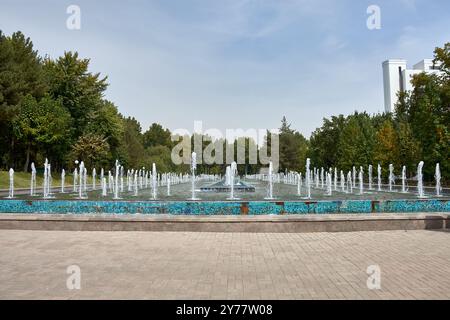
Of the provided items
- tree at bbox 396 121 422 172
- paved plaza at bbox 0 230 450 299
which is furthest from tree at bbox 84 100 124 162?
paved plaza at bbox 0 230 450 299

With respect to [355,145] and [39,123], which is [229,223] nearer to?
[39,123]

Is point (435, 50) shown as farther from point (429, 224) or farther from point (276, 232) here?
point (276, 232)

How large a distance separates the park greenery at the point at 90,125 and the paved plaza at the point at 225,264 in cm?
2793

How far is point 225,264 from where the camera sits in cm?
691

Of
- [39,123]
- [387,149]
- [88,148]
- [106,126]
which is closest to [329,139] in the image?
[387,149]

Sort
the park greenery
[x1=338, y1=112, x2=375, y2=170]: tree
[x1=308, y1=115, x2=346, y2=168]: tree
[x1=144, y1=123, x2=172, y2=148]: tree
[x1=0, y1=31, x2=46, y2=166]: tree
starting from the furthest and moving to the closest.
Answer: [x1=144, y1=123, x2=172, y2=148]: tree → [x1=308, y1=115, x2=346, y2=168]: tree → [x1=338, y1=112, x2=375, y2=170]: tree → [x1=0, y1=31, x2=46, y2=166]: tree → the park greenery

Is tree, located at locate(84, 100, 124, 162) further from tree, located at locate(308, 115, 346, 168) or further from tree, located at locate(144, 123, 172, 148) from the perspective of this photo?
tree, located at locate(144, 123, 172, 148)

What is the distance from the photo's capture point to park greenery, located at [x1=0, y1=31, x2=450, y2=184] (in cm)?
3494

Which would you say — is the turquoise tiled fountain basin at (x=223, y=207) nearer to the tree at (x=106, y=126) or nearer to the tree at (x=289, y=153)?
the tree at (x=106, y=126)

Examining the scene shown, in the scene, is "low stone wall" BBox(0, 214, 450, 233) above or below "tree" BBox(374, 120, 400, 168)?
below

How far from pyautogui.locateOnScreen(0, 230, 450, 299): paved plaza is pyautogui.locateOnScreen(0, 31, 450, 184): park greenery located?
91.6 feet

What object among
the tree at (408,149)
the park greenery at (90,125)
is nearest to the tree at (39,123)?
the park greenery at (90,125)

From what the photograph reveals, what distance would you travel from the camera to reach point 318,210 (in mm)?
11695
